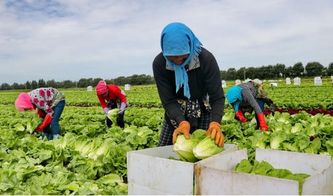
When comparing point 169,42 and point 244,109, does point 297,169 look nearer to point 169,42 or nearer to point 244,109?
point 169,42

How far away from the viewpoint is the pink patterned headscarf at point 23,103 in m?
6.53

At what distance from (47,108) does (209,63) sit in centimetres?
451

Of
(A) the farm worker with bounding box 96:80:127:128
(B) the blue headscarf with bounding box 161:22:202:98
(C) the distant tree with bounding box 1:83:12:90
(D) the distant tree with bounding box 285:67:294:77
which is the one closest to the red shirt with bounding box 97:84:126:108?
(A) the farm worker with bounding box 96:80:127:128

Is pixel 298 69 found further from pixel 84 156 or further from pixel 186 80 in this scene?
pixel 186 80

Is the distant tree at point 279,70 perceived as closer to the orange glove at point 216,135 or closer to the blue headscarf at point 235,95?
the blue headscarf at point 235,95

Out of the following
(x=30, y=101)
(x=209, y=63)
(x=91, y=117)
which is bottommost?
(x=91, y=117)

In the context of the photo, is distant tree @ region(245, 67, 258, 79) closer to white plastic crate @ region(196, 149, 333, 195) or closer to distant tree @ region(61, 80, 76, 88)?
distant tree @ region(61, 80, 76, 88)

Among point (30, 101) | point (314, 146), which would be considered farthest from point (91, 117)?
point (314, 146)

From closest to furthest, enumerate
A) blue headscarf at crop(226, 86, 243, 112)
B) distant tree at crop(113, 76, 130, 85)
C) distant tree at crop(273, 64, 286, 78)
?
blue headscarf at crop(226, 86, 243, 112), distant tree at crop(113, 76, 130, 85), distant tree at crop(273, 64, 286, 78)

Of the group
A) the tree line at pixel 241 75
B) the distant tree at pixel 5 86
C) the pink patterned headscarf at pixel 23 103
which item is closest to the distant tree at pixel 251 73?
the tree line at pixel 241 75

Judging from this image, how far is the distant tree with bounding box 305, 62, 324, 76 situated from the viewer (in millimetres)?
67912

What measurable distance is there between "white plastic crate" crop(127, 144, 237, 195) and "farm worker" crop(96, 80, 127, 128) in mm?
5269

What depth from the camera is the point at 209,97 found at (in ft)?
13.0

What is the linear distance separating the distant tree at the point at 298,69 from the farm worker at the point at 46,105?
222 ft
